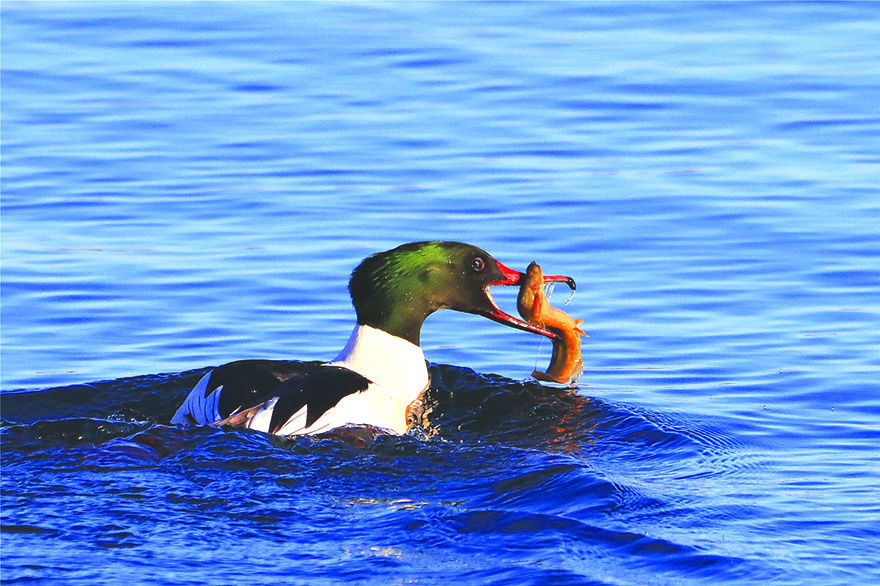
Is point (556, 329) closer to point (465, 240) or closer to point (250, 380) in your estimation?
point (250, 380)

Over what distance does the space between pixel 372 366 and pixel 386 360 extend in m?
0.09

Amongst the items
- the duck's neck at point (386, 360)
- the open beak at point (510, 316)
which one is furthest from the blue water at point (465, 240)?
the open beak at point (510, 316)

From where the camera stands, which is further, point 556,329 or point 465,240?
point 465,240

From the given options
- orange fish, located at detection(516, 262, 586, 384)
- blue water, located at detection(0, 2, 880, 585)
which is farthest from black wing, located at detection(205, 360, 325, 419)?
orange fish, located at detection(516, 262, 586, 384)

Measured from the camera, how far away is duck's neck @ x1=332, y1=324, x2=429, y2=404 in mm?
8211

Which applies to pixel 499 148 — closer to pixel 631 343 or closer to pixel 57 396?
pixel 631 343

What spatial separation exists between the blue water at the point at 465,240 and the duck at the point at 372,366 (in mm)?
195

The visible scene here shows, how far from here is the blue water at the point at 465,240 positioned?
20.1 feet

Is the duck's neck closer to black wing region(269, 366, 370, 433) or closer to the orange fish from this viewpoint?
black wing region(269, 366, 370, 433)

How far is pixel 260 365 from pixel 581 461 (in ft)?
6.00

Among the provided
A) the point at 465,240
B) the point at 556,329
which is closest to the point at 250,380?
the point at 556,329

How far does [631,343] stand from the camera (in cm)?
980

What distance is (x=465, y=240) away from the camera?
37.3 ft

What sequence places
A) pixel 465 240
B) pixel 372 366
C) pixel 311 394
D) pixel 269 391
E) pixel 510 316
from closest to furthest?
pixel 311 394
pixel 269 391
pixel 372 366
pixel 510 316
pixel 465 240
